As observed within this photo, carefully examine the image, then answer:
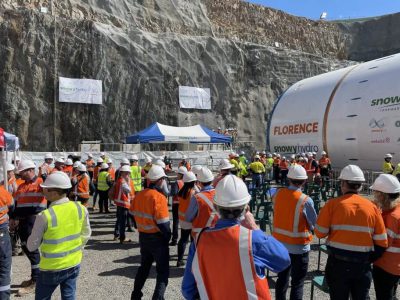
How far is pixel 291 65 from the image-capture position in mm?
40281

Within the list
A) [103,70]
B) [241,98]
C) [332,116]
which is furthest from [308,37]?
[332,116]

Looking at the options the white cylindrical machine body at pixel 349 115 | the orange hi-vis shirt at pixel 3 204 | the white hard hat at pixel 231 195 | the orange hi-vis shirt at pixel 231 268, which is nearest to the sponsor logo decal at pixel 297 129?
the white cylindrical machine body at pixel 349 115

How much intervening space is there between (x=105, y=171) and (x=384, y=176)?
861cm

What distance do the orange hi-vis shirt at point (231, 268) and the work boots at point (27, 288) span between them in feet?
12.9

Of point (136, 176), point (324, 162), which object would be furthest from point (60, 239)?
point (324, 162)

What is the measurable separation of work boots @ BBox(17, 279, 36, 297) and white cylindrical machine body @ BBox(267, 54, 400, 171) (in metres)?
11.6

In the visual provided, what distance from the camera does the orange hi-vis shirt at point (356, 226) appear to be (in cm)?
366

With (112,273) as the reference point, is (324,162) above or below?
above

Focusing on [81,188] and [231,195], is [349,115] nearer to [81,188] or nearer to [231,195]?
[81,188]

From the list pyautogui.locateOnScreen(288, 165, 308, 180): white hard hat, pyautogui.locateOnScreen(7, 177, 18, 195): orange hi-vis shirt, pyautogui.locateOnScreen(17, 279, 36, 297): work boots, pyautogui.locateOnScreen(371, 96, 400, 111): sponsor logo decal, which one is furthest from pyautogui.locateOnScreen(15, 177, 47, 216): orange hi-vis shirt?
pyautogui.locateOnScreen(371, 96, 400, 111): sponsor logo decal

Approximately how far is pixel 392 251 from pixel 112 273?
420 cm

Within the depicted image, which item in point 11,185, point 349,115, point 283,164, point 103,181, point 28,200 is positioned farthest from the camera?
point 283,164

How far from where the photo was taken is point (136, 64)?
109 ft

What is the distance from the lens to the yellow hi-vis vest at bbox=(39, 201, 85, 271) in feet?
12.1
